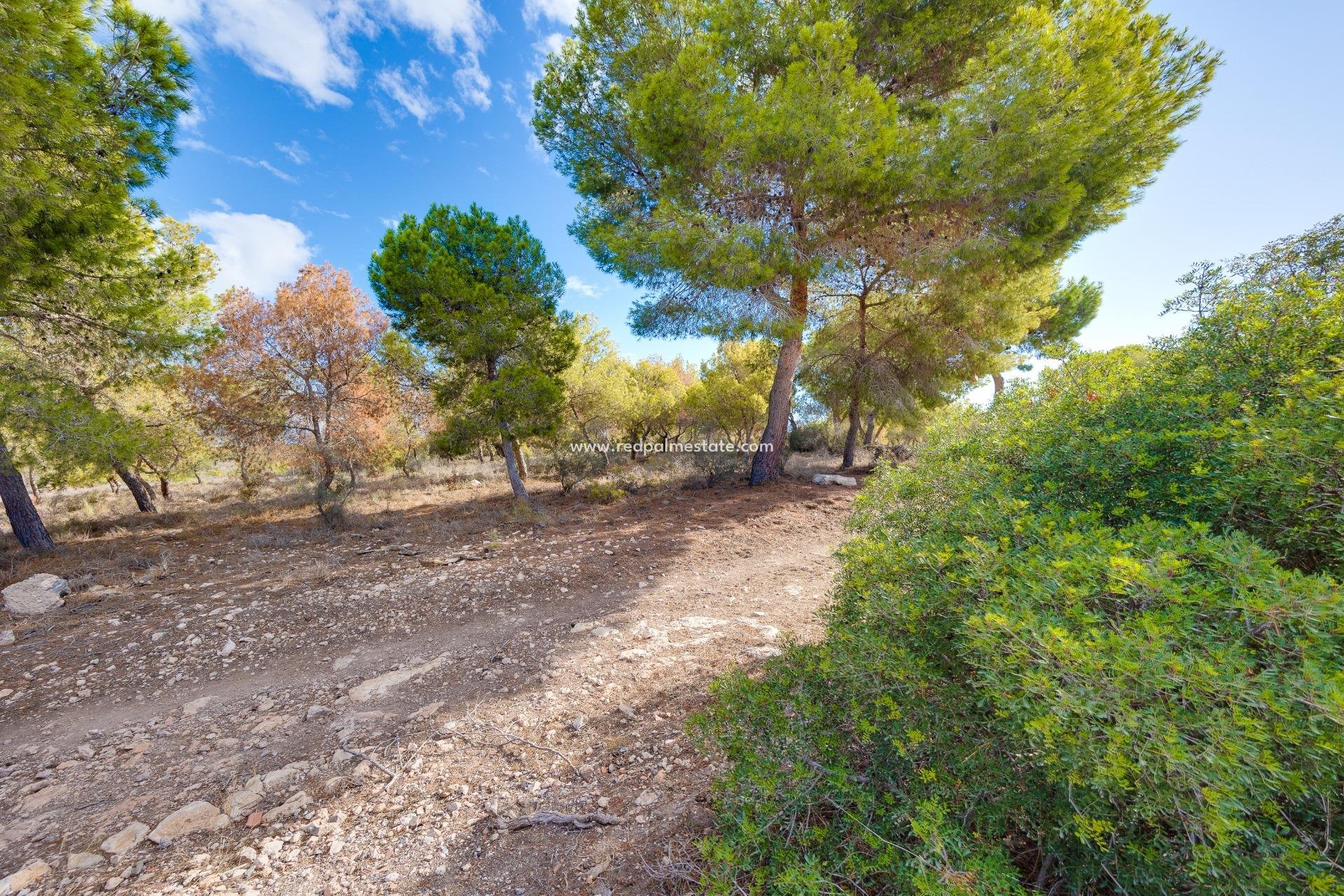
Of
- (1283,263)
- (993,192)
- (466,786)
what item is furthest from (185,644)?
(993,192)

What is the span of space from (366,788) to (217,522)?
11.0 meters

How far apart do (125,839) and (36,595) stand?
5.29m

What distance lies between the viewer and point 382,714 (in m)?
3.10

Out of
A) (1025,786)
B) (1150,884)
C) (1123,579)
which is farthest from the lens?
(1025,786)

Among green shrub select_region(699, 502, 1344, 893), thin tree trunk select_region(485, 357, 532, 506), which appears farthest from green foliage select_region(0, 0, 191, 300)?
green shrub select_region(699, 502, 1344, 893)

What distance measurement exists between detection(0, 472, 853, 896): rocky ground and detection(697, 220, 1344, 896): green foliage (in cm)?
82

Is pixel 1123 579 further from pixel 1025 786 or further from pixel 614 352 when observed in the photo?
pixel 614 352

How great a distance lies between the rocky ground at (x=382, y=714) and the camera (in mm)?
2062

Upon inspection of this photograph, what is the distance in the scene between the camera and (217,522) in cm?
963

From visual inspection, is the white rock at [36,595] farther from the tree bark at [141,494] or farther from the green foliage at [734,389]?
the green foliage at [734,389]

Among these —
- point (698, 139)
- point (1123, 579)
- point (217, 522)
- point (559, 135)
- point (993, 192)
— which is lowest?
point (217, 522)

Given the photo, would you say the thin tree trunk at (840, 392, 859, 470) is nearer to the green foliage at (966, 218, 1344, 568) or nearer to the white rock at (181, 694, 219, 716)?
the green foliage at (966, 218, 1344, 568)

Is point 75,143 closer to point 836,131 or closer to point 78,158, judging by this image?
point 78,158

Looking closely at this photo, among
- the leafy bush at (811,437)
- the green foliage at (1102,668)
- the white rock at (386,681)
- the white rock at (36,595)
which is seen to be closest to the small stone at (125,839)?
the white rock at (386,681)
